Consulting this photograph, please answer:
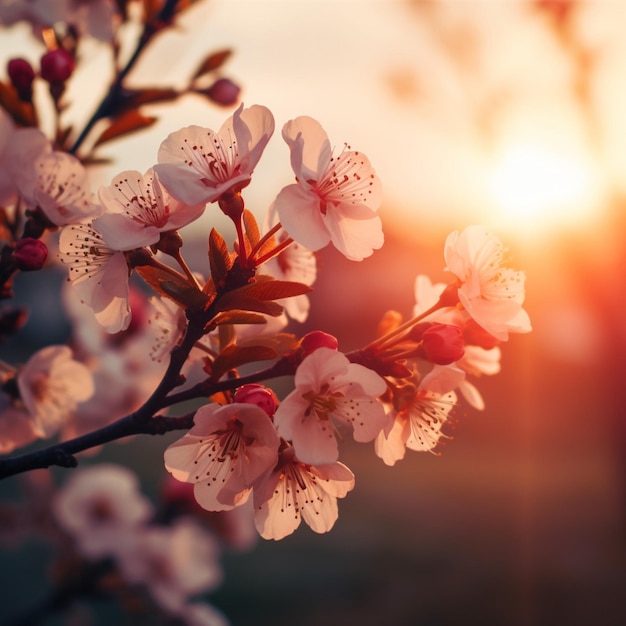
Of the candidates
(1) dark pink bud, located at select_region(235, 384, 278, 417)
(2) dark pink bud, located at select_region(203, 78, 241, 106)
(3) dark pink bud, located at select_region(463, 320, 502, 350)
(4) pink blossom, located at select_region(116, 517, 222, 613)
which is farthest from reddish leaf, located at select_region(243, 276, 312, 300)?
(4) pink blossom, located at select_region(116, 517, 222, 613)

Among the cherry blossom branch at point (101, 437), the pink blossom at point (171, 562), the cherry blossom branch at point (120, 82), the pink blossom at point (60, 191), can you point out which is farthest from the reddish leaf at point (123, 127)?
the pink blossom at point (171, 562)

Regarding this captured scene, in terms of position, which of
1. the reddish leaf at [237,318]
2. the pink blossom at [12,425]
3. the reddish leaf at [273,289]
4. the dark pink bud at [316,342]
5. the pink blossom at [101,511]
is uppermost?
the reddish leaf at [273,289]

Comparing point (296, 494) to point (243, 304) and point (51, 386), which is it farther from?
point (51, 386)

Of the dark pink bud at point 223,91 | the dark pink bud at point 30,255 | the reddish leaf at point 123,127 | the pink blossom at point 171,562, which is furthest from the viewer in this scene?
the pink blossom at point 171,562

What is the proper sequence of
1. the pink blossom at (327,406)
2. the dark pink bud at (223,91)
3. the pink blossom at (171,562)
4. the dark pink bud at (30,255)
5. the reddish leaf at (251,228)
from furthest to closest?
1. the pink blossom at (171,562)
2. the dark pink bud at (223,91)
3. the dark pink bud at (30,255)
4. the reddish leaf at (251,228)
5. the pink blossom at (327,406)

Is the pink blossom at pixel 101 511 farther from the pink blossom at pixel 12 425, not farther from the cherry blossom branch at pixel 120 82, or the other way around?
the cherry blossom branch at pixel 120 82

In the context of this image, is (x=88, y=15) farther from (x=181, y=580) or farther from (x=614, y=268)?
(x=614, y=268)

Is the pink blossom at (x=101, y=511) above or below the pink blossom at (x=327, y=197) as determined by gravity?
below

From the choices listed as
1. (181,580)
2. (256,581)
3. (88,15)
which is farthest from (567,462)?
(88,15)
